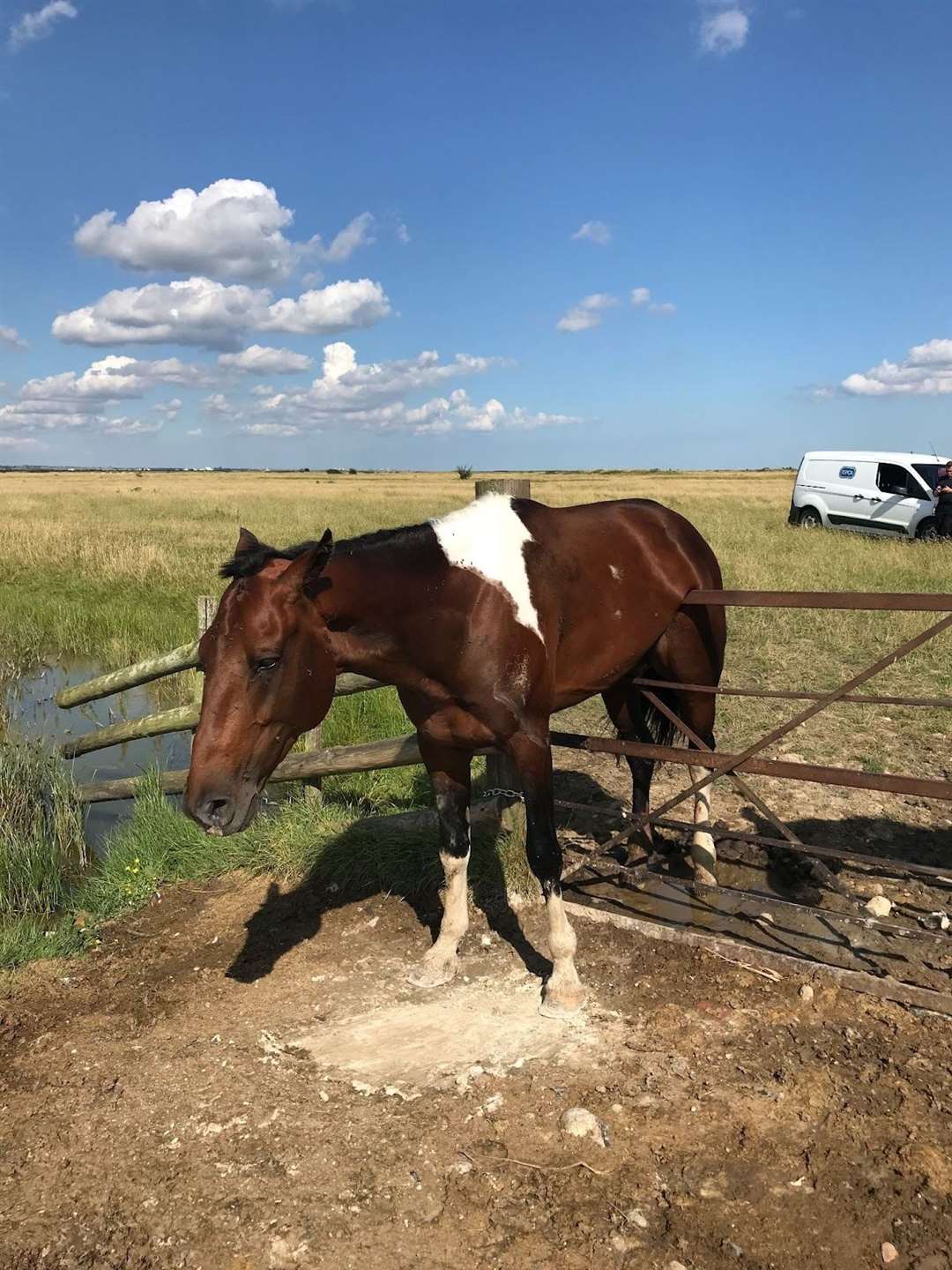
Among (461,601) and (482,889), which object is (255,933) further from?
(461,601)

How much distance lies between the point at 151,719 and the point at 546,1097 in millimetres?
4063

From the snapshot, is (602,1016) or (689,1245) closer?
(689,1245)

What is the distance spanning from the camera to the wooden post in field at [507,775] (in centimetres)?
473

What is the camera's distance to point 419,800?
21.6 ft

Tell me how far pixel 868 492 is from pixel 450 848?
1979cm

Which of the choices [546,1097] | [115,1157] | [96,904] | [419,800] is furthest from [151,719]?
[546,1097]

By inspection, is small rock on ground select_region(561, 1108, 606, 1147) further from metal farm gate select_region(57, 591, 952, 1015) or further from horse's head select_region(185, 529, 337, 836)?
horse's head select_region(185, 529, 337, 836)

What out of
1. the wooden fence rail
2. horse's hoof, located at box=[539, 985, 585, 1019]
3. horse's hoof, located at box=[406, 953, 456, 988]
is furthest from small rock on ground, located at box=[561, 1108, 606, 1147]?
the wooden fence rail

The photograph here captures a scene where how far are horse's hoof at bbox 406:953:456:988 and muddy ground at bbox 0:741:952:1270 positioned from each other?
5 centimetres

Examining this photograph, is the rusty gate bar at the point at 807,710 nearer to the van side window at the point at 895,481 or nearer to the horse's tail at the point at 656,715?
the horse's tail at the point at 656,715

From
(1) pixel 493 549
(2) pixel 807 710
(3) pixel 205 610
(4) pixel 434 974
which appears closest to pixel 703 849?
(2) pixel 807 710

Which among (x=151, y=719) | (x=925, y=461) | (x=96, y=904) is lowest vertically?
(x=96, y=904)

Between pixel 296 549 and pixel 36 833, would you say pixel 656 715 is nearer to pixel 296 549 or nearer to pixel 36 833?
pixel 296 549

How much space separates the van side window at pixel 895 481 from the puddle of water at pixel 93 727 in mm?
17437
